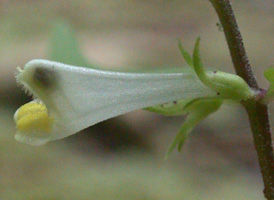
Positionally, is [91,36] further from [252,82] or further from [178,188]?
[252,82]

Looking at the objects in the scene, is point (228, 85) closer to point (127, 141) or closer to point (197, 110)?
point (197, 110)

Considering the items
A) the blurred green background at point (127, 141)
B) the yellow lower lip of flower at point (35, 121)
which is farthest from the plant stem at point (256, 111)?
the blurred green background at point (127, 141)

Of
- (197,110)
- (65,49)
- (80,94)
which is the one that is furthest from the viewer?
(65,49)

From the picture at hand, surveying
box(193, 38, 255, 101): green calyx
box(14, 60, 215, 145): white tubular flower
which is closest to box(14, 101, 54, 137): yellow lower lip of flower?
box(14, 60, 215, 145): white tubular flower

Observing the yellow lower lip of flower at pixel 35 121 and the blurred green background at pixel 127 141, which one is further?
the blurred green background at pixel 127 141

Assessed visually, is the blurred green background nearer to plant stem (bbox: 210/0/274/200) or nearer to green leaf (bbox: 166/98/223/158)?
green leaf (bbox: 166/98/223/158)

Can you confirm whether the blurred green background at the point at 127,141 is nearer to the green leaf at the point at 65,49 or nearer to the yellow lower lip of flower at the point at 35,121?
the green leaf at the point at 65,49

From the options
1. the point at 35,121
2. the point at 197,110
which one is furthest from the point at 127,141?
the point at 35,121

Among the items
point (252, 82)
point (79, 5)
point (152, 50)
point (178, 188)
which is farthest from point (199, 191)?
point (79, 5)
